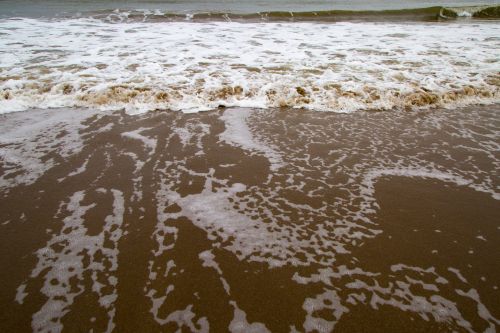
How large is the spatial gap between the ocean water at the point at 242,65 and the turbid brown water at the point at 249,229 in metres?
1.31

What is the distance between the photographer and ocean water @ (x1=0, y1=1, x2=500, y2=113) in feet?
19.9

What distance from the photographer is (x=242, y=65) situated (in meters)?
7.95

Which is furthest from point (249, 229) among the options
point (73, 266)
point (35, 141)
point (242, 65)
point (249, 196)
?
point (242, 65)

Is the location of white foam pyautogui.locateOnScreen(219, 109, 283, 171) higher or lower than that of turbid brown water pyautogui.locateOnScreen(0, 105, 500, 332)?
higher

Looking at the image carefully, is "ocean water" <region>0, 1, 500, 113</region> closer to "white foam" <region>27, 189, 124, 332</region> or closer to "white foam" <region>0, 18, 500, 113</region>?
"white foam" <region>0, 18, 500, 113</region>

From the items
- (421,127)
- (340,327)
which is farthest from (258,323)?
(421,127)

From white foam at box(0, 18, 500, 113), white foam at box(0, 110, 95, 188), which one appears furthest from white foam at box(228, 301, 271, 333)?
white foam at box(0, 18, 500, 113)

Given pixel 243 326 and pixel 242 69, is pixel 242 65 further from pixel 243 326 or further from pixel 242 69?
pixel 243 326

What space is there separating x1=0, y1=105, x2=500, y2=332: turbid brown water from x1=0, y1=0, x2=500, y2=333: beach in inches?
0.6

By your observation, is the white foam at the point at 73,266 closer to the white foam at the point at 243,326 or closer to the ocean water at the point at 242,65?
the white foam at the point at 243,326

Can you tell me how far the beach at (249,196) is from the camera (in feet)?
7.26

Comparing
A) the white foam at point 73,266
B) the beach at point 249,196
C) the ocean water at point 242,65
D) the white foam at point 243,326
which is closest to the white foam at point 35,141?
the beach at point 249,196

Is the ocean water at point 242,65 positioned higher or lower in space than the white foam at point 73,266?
higher

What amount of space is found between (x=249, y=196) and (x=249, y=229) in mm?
526
